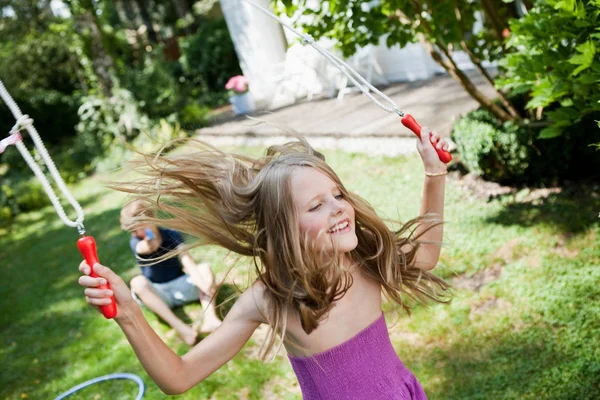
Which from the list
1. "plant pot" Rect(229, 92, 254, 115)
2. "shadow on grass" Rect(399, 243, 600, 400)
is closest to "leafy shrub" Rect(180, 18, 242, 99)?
"plant pot" Rect(229, 92, 254, 115)

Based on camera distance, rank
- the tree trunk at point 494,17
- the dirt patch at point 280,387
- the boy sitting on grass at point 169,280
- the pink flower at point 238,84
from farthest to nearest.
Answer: the pink flower at point 238,84 → the tree trunk at point 494,17 → the boy sitting on grass at point 169,280 → the dirt patch at point 280,387

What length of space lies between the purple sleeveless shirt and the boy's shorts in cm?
297

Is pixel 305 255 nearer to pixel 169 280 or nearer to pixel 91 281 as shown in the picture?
pixel 91 281

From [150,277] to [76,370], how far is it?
0.90 metres

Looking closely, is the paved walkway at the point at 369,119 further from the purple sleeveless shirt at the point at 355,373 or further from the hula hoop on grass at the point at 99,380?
the purple sleeveless shirt at the point at 355,373

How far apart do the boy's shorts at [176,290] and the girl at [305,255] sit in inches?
107

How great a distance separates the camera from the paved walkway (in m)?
7.13

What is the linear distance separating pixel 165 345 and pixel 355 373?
28.6 inches

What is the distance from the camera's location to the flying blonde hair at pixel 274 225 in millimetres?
2217

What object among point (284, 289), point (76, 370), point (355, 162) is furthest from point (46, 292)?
point (284, 289)

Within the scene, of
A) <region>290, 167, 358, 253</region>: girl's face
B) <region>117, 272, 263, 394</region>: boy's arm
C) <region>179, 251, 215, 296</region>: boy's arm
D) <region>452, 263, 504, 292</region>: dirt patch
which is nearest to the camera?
<region>117, 272, 263, 394</region>: boy's arm

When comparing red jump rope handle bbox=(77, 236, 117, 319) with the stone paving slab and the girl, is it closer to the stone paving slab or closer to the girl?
the girl

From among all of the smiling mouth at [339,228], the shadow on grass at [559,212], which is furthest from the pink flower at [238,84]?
the smiling mouth at [339,228]

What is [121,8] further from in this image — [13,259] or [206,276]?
[206,276]
